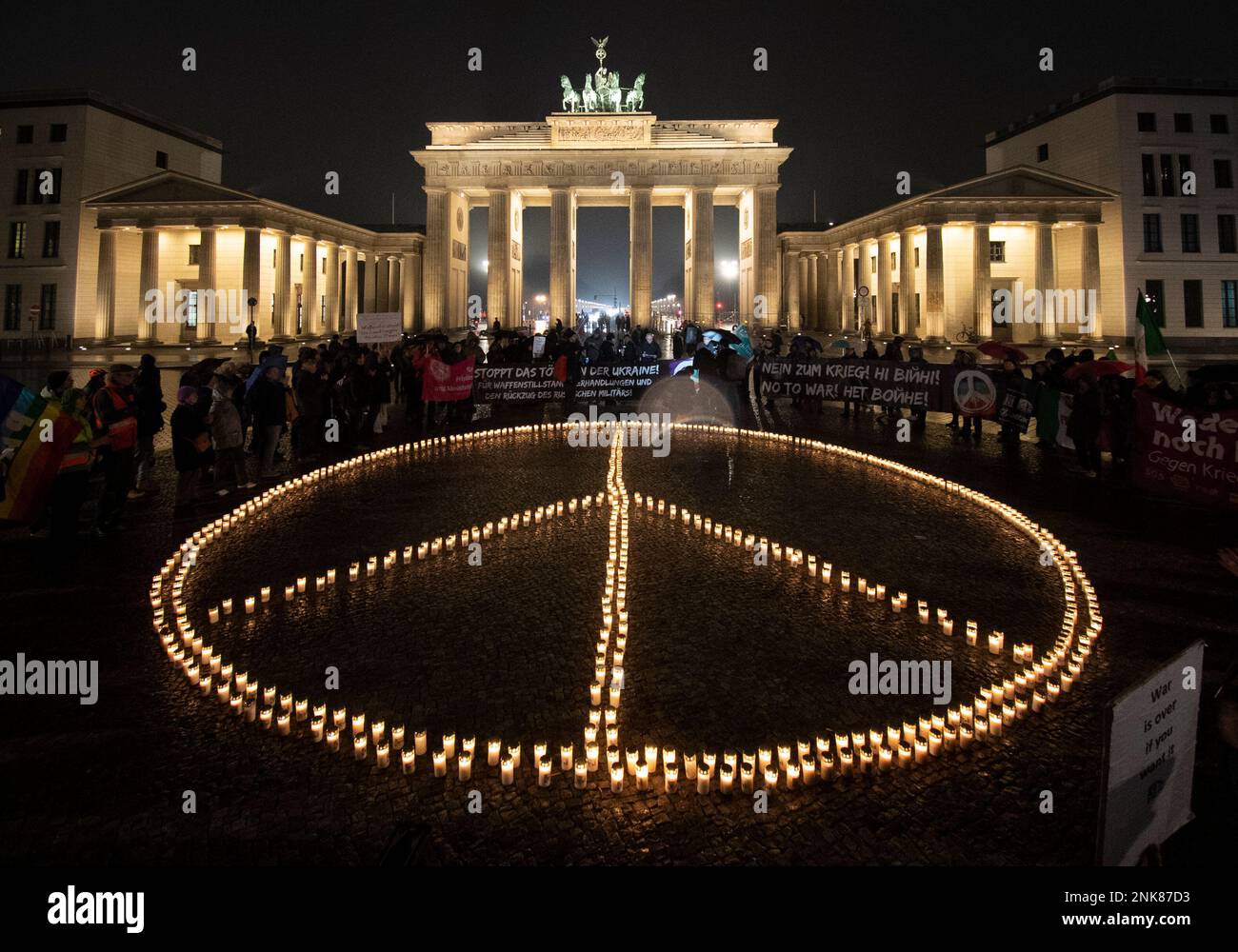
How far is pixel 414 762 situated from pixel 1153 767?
4.09 m

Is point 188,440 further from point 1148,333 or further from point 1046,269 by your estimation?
point 1046,269

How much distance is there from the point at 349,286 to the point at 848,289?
4361 centimetres

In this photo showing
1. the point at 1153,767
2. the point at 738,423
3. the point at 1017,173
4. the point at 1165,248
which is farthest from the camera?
the point at 1165,248

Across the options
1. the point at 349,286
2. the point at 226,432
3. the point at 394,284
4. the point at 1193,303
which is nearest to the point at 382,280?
the point at 394,284

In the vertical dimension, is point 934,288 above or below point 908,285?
below

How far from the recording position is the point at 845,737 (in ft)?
17.0

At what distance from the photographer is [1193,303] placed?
172 feet

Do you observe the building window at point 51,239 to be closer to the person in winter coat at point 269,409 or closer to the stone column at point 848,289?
the person in winter coat at point 269,409

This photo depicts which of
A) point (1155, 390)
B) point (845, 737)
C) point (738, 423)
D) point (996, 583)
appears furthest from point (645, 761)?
point (738, 423)

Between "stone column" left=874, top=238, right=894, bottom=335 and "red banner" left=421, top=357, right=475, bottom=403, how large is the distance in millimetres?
42867

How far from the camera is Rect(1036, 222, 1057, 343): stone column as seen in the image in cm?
4938

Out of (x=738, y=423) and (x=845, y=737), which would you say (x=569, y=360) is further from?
(x=845, y=737)
